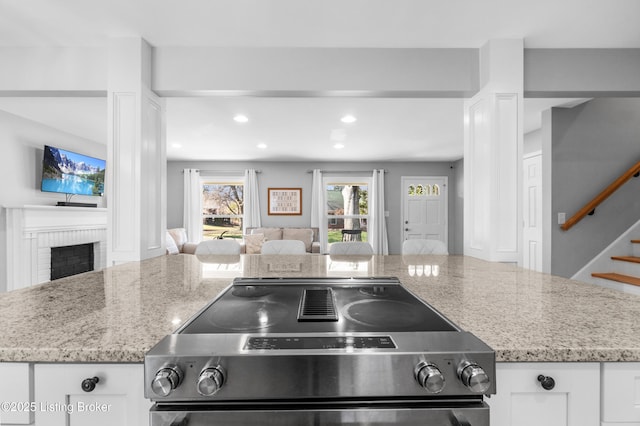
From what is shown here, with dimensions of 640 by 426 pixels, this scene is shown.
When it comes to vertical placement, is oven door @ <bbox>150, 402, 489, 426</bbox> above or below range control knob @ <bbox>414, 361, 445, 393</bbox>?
below

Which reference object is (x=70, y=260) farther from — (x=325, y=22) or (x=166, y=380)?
(x=166, y=380)

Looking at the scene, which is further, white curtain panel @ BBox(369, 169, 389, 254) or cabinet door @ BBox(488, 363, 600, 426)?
white curtain panel @ BBox(369, 169, 389, 254)

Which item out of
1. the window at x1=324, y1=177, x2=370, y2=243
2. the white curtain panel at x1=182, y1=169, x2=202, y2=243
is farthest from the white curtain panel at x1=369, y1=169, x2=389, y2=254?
the white curtain panel at x1=182, y1=169, x2=202, y2=243

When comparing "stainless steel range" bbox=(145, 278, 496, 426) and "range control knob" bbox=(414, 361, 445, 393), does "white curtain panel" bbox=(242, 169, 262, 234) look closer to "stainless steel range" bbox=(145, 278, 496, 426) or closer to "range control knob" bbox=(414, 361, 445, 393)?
"stainless steel range" bbox=(145, 278, 496, 426)

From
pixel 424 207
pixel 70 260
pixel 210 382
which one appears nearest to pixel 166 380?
pixel 210 382

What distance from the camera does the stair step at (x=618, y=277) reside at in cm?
267

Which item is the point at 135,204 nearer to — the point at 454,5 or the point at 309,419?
the point at 309,419

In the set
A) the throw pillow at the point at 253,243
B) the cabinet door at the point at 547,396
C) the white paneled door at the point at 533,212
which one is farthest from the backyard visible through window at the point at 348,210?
the cabinet door at the point at 547,396

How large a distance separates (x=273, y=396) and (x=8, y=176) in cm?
473

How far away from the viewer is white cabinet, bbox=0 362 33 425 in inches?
26.8

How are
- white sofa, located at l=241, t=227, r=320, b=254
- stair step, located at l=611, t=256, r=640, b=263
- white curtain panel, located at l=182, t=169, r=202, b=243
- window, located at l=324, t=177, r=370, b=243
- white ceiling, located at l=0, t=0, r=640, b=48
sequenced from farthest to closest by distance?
window, located at l=324, t=177, r=370, b=243 < white curtain panel, located at l=182, t=169, r=202, b=243 < white sofa, located at l=241, t=227, r=320, b=254 < stair step, located at l=611, t=256, r=640, b=263 < white ceiling, located at l=0, t=0, r=640, b=48

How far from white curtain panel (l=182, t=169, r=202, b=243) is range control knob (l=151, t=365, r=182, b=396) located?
6634 mm

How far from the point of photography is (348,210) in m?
7.18

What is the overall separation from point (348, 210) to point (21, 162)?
553cm
